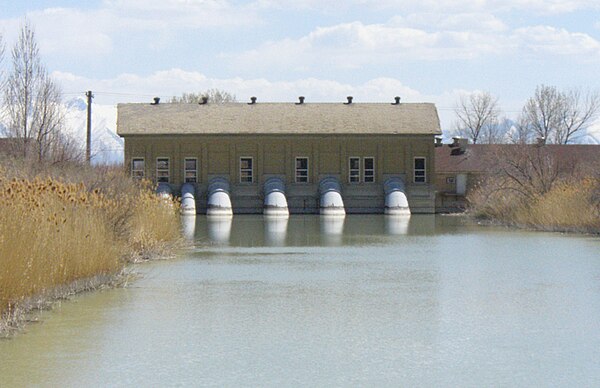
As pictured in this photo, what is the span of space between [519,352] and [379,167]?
43.0 metres

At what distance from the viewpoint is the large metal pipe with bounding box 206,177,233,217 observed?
48.2 metres

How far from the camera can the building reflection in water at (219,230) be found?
2908 centimetres

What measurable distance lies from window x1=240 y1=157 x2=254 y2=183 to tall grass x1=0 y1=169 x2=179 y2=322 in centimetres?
3112

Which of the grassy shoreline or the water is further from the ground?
the grassy shoreline

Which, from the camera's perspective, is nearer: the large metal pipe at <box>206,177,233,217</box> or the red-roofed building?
the large metal pipe at <box>206,177,233,217</box>

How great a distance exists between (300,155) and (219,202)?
670 cm

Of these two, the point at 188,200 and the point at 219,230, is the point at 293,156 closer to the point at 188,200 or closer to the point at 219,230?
the point at 188,200

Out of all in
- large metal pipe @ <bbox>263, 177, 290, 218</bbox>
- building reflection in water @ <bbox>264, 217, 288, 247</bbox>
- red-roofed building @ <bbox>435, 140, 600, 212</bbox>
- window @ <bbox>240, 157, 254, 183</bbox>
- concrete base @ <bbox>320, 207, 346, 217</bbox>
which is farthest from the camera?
red-roofed building @ <bbox>435, 140, 600, 212</bbox>

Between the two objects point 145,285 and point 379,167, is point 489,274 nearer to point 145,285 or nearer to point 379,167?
point 145,285

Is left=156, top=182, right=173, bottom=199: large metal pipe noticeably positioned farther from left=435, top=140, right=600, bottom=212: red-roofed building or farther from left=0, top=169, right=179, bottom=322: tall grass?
left=0, top=169, right=179, bottom=322: tall grass

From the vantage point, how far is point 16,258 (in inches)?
476

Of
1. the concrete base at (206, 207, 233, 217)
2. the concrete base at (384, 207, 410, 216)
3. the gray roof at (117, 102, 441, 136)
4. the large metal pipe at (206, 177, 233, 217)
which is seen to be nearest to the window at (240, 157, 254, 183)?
the gray roof at (117, 102, 441, 136)

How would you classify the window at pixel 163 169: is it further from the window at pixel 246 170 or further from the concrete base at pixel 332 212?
the concrete base at pixel 332 212

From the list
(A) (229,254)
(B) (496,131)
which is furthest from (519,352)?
(B) (496,131)
